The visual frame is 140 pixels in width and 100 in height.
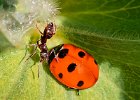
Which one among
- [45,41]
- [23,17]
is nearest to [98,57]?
[45,41]

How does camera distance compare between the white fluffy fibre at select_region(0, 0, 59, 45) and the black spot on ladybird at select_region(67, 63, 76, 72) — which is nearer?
the white fluffy fibre at select_region(0, 0, 59, 45)

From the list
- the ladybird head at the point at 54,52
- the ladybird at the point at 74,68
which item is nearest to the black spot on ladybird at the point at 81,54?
the ladybird at the point at 74,68

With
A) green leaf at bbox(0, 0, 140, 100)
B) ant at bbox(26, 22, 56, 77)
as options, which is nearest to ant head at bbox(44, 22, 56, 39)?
ant at bbox(26, 22, 56, 77)

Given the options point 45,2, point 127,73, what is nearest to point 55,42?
point 45,2

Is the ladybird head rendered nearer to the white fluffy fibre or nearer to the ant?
the ant

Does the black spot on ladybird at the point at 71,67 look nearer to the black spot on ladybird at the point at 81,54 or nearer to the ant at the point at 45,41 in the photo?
the black spot on ladybird at the point at 81,54

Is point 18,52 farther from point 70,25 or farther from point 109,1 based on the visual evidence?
point 109,1

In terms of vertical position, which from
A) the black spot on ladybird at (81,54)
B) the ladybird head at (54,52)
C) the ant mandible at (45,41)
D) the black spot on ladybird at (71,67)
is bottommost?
the black spot on ladybird at (71,67)
